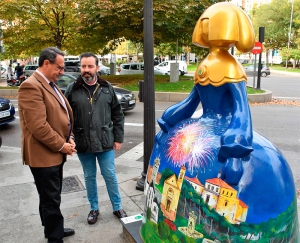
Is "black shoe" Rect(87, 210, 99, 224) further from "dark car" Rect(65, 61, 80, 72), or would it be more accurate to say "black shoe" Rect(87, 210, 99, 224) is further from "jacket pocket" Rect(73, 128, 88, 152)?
"dark car" Rect(65, 61, 80, 72)

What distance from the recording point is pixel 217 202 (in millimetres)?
1696

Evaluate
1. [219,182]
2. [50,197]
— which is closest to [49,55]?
[50,197]

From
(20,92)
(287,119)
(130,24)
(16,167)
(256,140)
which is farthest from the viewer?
(130,24)

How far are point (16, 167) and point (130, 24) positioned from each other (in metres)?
11.5

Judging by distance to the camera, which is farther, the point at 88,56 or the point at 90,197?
the point at 90,197

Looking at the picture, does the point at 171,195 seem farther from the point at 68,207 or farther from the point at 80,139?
the point at 68,207

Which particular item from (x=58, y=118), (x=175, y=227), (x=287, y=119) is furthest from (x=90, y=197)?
(x=287, y=119)

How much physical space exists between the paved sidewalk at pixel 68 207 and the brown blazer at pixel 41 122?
964 mm

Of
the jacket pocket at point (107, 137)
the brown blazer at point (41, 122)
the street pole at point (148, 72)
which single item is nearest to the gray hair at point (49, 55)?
the brown blazer at point (41, 122)

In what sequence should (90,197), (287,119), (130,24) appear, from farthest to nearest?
1. (130,24)
2. (287,119)
3. (90,197)

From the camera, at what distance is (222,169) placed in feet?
5.45

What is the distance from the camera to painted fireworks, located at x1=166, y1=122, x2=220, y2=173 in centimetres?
178

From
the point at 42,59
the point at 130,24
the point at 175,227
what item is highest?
the point at 130,24

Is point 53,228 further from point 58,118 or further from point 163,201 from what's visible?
point 163,201
